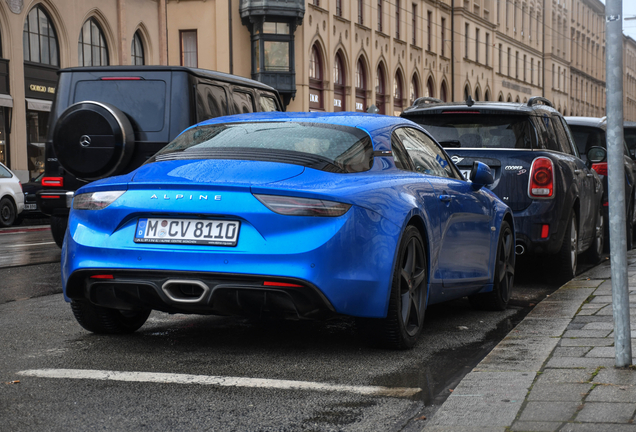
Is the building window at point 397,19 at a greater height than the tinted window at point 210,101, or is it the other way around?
the building window at point 397,19

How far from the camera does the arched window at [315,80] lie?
133 ft

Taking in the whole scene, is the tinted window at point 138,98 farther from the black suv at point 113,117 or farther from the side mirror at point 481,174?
the side mirror at point 481,174

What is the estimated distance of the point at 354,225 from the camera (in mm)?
4617

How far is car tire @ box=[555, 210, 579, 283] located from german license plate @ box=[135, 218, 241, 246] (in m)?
4.61

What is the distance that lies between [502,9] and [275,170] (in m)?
68.4

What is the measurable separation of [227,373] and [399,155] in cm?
186

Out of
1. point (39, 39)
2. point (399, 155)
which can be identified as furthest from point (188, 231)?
point (39, 39)

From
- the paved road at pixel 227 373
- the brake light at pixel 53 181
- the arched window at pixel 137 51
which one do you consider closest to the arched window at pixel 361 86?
the arched window at pixel 137 51

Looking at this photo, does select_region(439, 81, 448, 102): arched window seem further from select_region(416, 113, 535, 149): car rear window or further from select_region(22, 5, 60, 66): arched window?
select_region(416, 113, 535, 149): car rear window


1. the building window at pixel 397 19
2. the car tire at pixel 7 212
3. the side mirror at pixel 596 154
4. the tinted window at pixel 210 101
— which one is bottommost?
the car tire at pixel 7 212

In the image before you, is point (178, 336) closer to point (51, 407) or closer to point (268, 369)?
point (268, 369)

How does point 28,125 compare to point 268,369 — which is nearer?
point 268,369

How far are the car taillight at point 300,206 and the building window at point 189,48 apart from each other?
3527 cm

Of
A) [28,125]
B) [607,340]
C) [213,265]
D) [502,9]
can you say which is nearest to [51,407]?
[213,265]
